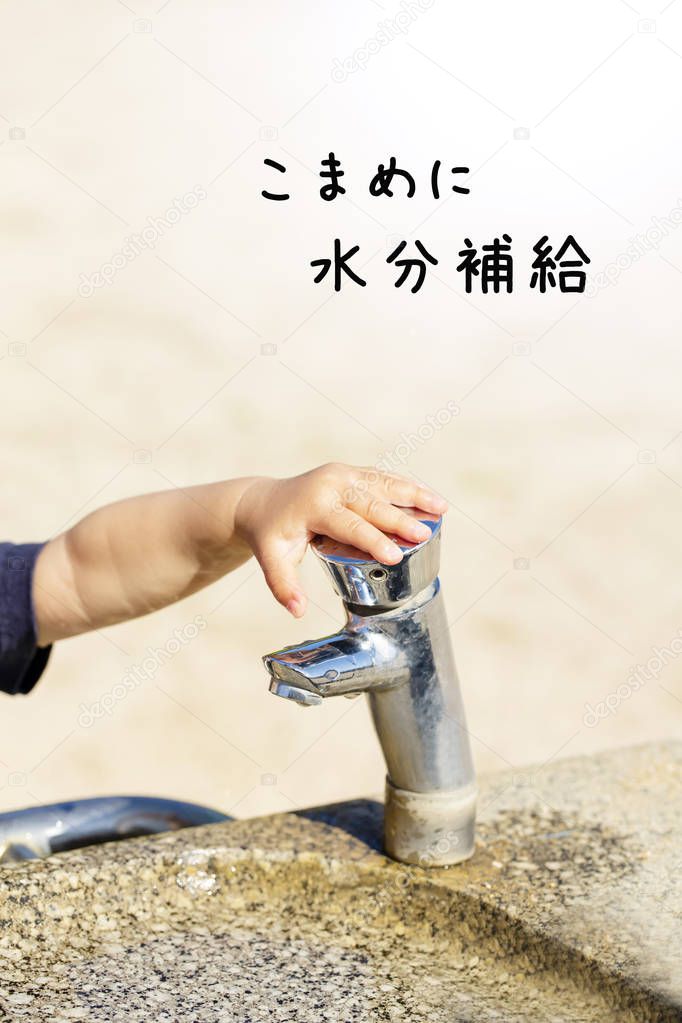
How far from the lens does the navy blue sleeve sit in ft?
4.19

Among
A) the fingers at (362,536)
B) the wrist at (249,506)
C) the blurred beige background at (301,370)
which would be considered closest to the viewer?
the fingers at (362,536)

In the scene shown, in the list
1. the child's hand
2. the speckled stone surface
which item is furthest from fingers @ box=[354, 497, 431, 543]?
the speckled stone surface

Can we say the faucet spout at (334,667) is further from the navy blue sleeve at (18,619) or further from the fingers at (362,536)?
the navy blue sleeve at (18,619)

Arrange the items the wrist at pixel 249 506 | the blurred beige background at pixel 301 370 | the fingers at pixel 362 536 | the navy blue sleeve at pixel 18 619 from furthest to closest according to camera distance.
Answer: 1. the blurred beige background at pixel 301 370
2. the navy blue sleeve at pixel 18 619
3. the wrist at pixel 249 506
4. the fingers at pixel 362 536

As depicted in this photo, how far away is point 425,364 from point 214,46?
3064mm

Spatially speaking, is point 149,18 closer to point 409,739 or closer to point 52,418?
point 52,418

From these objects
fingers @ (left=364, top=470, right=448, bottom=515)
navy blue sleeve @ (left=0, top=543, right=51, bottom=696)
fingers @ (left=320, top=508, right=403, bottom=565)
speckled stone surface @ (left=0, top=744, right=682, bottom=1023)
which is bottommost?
speckled stone surface @ (left=0, top=744, right=682, bottom=1023)

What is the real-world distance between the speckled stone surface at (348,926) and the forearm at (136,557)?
9.2 inches

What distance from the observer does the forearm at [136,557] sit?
3.57 ft

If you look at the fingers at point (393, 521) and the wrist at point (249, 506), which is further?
the wrist at point (249, 506)

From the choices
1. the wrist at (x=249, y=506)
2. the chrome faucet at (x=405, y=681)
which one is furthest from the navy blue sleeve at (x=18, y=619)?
the chrome faucet at (x=405, y=681)

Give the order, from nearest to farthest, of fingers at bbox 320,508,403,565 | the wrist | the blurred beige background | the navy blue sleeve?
1. fingers at bbox 320,508,403,565
2. the wrist
3. the navy blue sleeve
4. the blurred beige background

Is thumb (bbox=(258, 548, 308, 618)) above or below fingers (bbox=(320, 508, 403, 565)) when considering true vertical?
below

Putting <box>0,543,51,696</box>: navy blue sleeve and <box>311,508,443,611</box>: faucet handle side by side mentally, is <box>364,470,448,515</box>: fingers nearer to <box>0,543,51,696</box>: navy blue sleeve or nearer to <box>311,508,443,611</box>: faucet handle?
<box>311,508,443,611</box>: faucet handle
